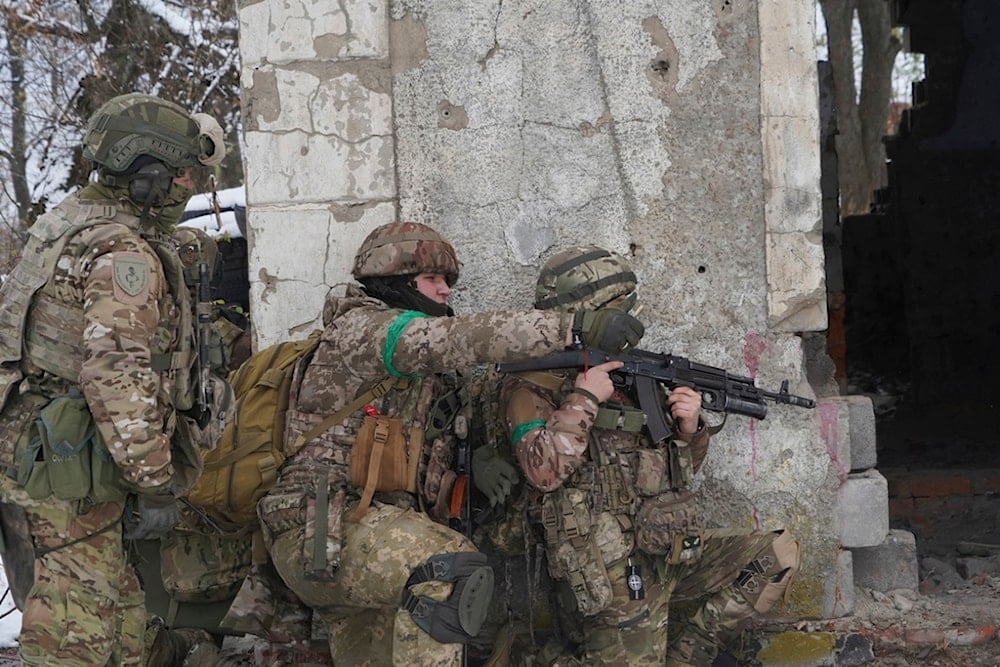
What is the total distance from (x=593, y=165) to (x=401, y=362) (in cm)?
112

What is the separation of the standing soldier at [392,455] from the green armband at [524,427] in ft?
0.60

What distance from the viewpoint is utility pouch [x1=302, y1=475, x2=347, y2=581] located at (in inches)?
115

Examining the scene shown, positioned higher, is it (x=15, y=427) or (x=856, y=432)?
(x=15, y=427)

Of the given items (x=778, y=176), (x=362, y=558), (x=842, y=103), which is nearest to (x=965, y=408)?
(x=842, y=103)

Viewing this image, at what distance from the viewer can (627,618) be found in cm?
318

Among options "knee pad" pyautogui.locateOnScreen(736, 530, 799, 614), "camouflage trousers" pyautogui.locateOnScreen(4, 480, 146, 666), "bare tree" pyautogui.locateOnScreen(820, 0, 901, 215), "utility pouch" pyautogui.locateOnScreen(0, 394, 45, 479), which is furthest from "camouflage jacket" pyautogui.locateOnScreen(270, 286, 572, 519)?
"bare tree" pyautogui.locateOnScreen(820, 0, 901, 215)

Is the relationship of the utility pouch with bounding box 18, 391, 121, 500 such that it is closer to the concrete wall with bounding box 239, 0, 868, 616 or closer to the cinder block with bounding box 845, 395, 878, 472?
the concrete wall with bounding box 239, 0, 868, 616

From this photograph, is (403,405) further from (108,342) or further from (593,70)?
(593,70)

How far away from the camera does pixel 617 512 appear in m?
3.23

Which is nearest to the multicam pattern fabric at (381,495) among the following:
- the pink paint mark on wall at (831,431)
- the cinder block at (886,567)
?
the pink paint mark on wall at (831,431)

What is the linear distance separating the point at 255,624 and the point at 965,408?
6.80m

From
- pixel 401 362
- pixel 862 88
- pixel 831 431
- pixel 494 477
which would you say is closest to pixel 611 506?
pixel 494 477

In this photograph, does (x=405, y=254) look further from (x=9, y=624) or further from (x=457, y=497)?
(x=9, y=624)

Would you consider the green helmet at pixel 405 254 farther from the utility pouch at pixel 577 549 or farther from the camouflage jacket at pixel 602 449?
the utility pouch at pixel 577 549
